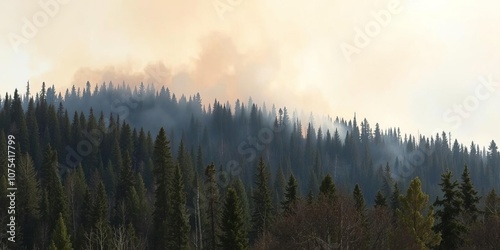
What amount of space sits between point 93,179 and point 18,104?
3735 cm

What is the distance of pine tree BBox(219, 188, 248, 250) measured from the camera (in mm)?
52500

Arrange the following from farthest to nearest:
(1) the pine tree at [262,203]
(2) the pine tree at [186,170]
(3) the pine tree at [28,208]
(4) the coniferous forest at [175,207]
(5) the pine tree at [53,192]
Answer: (2) the pine tree at [186,170]
(3) the pine tree at [28,208]
(5) the pine tree at [53,192]
(1) the pine tree at [262,203]
(4) the coniferous forest at [175,207]

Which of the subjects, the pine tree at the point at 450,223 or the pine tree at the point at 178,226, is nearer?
the pine tree at the point at 450,223

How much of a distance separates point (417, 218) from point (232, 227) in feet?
60.5

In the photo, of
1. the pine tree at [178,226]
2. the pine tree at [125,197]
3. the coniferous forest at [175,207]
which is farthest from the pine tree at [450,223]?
the pine tree at [125,197]

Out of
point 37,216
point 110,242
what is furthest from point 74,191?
point 110,242

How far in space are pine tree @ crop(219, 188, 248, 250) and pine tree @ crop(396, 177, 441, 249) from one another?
629 inches

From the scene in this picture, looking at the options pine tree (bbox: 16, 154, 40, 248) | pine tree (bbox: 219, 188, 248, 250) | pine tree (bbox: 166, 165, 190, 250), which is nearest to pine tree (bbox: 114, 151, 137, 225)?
pine tree (bbox: 16, 154, 40, 248)

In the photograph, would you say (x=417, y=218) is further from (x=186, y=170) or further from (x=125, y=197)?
(x=186, y=170)

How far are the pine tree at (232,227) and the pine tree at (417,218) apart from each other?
16.0m

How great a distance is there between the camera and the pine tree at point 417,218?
52438 millimetres

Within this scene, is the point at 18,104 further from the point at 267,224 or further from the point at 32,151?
→ the point at 267,224

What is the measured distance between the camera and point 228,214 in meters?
53.2

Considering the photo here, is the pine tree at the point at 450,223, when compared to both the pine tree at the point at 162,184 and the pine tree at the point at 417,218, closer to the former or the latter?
the pine tree at the point at 417,218
